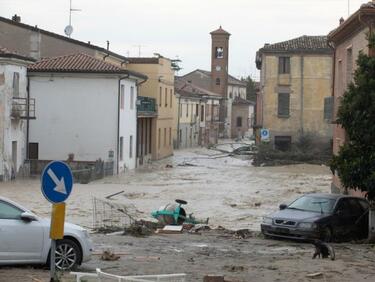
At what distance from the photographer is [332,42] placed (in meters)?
32.0

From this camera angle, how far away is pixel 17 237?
36.5ft

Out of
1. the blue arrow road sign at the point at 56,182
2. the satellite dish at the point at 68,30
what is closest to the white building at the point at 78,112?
the satellite dish at the point at 68,30

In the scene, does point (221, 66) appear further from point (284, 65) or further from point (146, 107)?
point (146, 107)

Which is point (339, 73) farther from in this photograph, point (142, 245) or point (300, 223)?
point (142, 245)

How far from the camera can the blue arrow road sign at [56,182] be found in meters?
8.81

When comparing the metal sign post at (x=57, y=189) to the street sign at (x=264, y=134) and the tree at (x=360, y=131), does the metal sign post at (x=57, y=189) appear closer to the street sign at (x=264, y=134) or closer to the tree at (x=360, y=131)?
the tree at (x=360, y=131)

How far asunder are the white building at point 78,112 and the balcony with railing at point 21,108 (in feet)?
6.48

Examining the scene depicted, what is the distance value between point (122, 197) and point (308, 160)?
28094 mm

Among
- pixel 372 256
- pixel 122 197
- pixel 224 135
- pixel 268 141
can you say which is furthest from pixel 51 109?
pixel 224 135

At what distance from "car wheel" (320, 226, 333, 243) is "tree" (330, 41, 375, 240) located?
1253mm

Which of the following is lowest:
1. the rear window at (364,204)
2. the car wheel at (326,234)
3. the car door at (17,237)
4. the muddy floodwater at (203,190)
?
the muddy floodwater at (203,190)

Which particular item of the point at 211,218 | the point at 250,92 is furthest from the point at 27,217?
the point at 250,92

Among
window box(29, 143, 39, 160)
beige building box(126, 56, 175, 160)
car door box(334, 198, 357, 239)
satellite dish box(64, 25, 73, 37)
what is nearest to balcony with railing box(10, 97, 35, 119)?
window box(29, 143, 39, 160)

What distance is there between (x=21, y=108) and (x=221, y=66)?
80.6 meters
